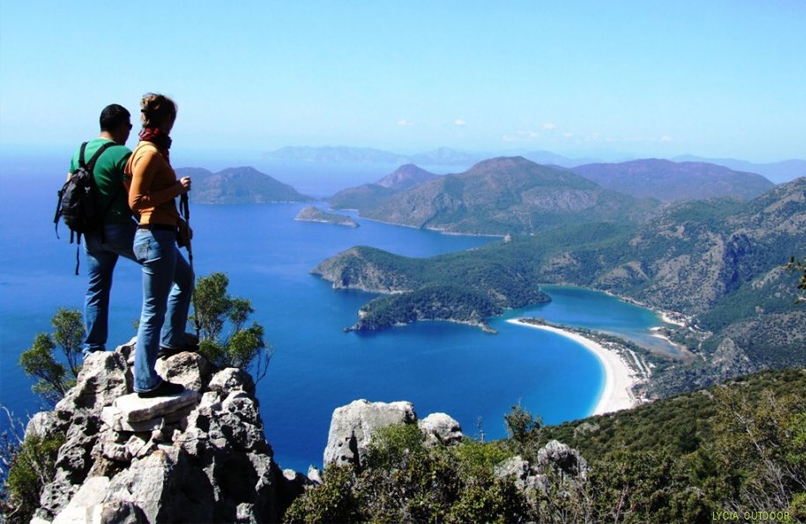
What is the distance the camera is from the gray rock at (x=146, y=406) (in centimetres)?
464

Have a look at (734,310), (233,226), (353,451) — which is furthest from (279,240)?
(353,451)

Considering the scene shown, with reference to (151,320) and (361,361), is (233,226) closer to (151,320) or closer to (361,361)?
(361,361)

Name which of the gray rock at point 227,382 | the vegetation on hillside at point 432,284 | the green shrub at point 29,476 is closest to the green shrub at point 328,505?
the gray rock at point 227,382

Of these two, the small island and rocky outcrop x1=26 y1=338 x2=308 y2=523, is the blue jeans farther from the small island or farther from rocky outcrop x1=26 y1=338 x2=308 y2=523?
the small island

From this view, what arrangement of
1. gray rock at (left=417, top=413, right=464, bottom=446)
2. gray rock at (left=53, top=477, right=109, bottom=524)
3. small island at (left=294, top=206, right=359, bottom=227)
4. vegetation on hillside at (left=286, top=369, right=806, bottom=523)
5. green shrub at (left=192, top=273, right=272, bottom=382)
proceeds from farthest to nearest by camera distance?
small island at (left=294, top=206, right=359, bottom=227)
gray rock at (left=417, top=413, right=464, bottom=446)
green shrub at (left=192, top=273, right=272, bottom=382)
vegetation on hillside at (left=286, top=369, right=806, bottom=523)
gray rock at (left=53, top=477, right=109, bottom=524)

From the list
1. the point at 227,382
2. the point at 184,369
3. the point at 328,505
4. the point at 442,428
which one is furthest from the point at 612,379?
the point at 184,369

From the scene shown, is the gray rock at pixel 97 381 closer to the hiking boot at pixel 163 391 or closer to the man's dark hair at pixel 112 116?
the hiking boot at pixel 163 391

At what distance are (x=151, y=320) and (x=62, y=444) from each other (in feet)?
6.58

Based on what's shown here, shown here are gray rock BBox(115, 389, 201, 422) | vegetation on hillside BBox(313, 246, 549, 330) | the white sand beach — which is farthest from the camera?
vegetation on hillside BBox(313, 246, 549, 330)

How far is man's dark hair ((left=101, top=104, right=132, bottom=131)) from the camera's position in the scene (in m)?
4.85

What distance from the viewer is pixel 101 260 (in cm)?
507

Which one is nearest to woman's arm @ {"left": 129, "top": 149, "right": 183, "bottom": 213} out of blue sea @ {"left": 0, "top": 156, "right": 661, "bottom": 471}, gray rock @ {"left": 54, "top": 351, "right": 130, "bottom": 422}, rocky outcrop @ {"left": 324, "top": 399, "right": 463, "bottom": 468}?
gray rock @ {"left": 54, "top": 351, "right": 130, "bottom": 422}

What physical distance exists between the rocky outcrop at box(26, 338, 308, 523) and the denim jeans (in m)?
0.57

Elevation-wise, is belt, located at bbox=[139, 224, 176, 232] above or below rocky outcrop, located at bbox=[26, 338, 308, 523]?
above
